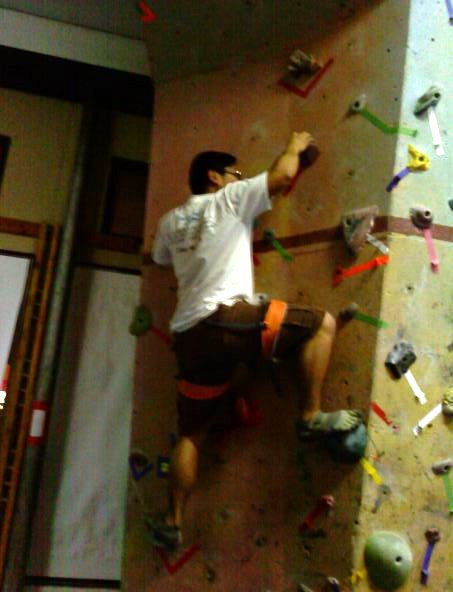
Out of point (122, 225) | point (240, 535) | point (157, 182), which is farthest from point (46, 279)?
point (240, 535)

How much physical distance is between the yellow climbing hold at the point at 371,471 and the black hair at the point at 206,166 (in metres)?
1.26

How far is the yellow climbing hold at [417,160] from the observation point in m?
2.23

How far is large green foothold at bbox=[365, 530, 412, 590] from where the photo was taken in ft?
6.44

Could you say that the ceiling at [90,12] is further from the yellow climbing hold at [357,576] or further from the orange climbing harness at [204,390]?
the yellow climbing hold at [357,576]

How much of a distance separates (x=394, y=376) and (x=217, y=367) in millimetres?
647

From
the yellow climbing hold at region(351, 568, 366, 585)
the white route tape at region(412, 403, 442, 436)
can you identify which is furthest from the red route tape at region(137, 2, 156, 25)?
the yellow climbing hold at region(351, 568, 366, 585)

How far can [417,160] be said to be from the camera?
2230mm

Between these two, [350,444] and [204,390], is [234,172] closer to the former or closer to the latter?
[204,390]

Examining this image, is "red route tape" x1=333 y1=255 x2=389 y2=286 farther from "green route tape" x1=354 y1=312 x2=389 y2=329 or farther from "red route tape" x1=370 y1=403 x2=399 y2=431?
"red route tape" x1=370 y1=403 x2=399 y2=431

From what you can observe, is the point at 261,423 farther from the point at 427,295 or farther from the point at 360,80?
the point at 360,80

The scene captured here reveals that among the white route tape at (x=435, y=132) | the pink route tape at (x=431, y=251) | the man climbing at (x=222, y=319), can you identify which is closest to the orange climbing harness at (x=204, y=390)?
the man climbing at (x=222, y=319)

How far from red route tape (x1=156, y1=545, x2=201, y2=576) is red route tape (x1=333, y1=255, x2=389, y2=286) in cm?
122

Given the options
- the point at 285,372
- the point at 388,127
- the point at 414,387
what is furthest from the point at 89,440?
the point at 388,127

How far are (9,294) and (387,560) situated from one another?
263 centimetres
